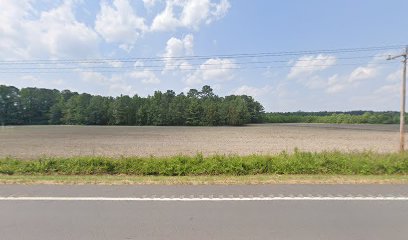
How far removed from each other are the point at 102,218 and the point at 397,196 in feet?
19.5

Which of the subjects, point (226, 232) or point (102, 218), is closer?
point (226, 232)

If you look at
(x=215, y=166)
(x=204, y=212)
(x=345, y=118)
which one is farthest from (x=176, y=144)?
(x=345, y=118)

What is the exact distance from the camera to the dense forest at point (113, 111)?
97.3 metres

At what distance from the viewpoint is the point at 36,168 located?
9070 mm

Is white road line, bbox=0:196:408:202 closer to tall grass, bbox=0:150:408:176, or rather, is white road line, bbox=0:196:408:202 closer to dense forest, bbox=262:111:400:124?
tall grass, bbox=0:150:408:176

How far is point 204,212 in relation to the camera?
4863mm

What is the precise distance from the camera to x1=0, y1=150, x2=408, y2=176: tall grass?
8.84 metres

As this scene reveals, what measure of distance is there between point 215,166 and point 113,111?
9544 cm

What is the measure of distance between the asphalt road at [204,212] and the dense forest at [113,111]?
296 feet

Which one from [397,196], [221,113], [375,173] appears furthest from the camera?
[221,113]

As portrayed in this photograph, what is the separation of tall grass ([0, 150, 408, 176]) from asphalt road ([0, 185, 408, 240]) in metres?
2.20

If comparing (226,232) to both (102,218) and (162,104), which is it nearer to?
(102,218)

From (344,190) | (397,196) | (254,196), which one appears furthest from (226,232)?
(397,196)

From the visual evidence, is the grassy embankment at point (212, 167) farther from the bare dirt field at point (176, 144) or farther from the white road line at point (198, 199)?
the bare dirt field at point (176, 144)
